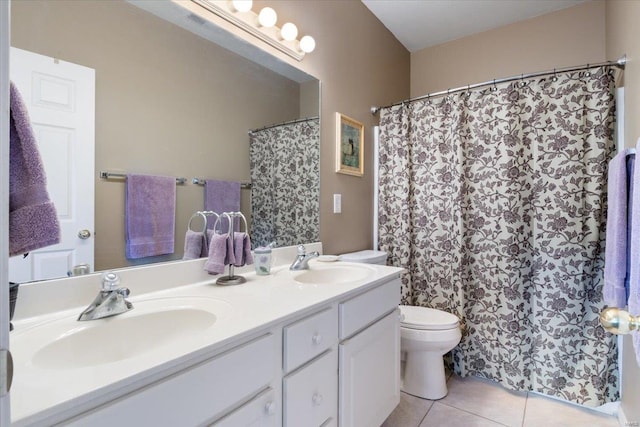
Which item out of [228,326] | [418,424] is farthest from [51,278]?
[418,424]

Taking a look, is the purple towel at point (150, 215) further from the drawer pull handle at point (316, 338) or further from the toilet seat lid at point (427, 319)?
the toilet seat lid at point (427, 319)

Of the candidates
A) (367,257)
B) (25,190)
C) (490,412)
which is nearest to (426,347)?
(490,412)

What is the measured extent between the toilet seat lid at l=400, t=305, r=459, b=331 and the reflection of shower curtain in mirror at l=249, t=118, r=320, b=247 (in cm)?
75

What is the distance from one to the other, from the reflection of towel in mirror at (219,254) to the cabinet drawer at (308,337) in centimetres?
44

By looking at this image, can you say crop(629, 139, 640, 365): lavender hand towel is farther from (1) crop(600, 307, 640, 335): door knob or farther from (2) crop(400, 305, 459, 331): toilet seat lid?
(2) crop(400, 305, 459, 331): toilet seat lid

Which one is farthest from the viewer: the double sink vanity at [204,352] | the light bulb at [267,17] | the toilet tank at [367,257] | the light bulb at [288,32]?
the toilet tank at [367,257]

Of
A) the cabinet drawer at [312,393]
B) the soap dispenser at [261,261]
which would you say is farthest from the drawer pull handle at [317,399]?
the soap dispenser at [261,261]

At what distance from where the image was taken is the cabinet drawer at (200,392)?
0.57 meters

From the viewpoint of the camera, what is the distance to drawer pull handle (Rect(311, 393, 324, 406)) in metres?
1.03

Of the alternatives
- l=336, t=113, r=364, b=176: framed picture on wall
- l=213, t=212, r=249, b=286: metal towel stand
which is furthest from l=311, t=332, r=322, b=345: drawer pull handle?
l=336, t=113, r=364, b=176: framed picture on wall

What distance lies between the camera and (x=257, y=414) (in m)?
0.82

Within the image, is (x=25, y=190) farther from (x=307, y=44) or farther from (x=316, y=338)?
(x=307, y=44)

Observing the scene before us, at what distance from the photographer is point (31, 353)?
26.1 inches

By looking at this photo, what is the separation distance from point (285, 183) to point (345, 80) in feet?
2.91
